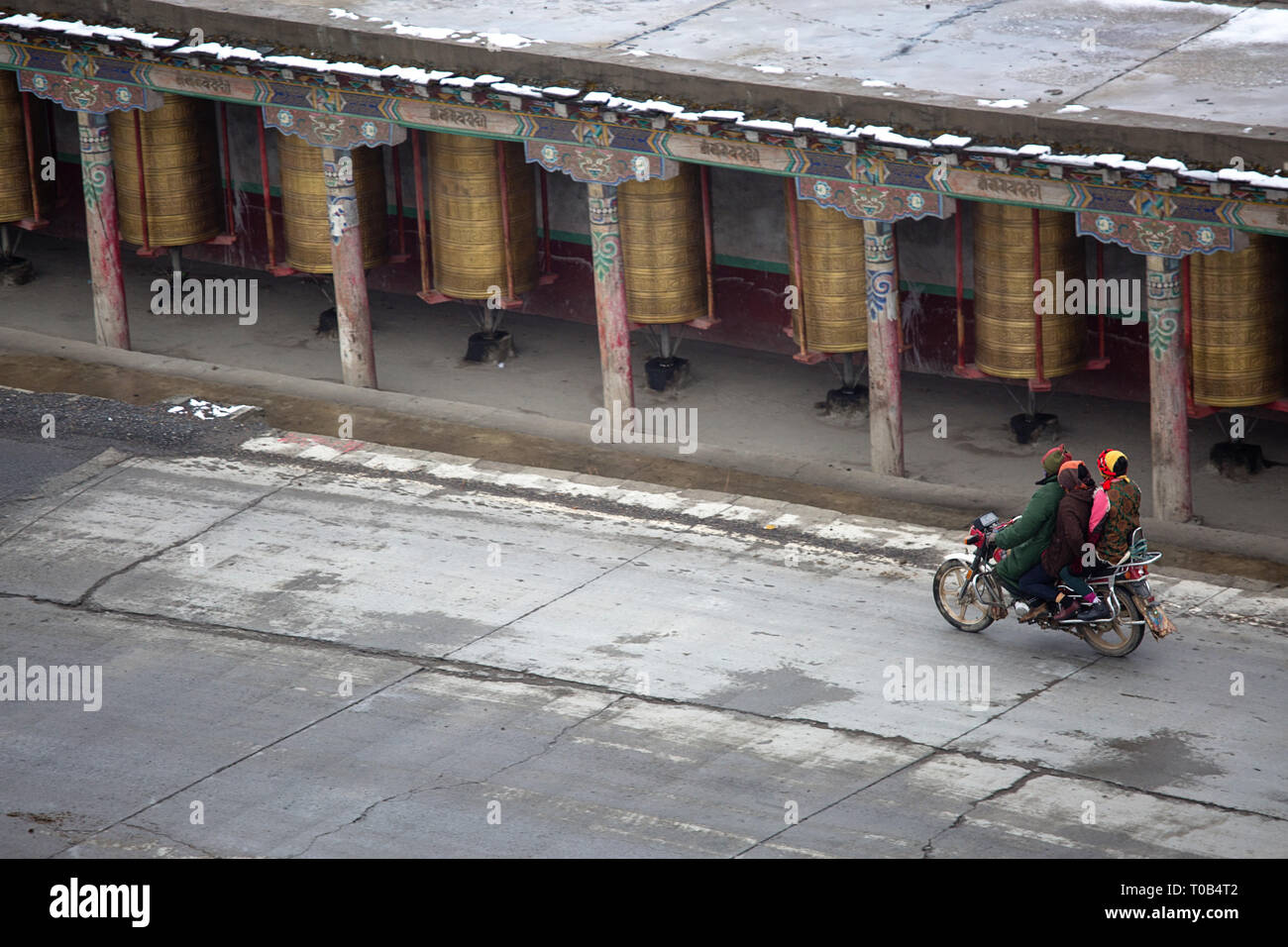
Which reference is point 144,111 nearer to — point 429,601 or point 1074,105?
point 429,601

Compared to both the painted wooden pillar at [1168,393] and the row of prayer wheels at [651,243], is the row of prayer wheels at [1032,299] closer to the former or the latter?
the row of prayer wheels at [651,243]

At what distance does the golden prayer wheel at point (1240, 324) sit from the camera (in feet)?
60.0

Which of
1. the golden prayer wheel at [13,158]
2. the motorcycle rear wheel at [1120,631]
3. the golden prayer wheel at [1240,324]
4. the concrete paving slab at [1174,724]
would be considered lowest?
the concrete paving slab at [1174,724]

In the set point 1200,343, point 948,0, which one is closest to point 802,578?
point 1200,343

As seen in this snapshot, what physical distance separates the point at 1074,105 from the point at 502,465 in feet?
20.5

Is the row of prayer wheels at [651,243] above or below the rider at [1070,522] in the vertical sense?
above

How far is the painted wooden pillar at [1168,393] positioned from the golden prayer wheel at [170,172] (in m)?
11.2

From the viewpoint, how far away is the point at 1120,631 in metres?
15.1

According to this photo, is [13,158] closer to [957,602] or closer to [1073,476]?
[957,602]

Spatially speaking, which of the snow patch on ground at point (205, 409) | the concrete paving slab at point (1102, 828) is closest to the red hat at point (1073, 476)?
the concrete paving slab at point (1102, 828)

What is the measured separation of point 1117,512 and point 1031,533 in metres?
0.62

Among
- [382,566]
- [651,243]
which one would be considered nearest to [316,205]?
[651,243]

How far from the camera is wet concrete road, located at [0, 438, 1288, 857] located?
13.2 m

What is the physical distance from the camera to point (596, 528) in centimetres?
1841
